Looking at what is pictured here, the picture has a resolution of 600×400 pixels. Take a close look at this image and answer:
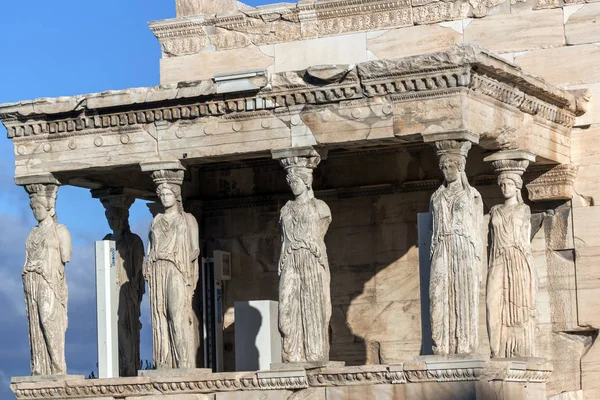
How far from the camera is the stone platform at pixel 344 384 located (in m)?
17.0

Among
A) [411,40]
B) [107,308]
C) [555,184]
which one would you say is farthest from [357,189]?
[107,308]

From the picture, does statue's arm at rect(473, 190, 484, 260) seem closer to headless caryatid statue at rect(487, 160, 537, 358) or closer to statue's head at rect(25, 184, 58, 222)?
headless caryatid statue at rect(487, 160, 537, 358)

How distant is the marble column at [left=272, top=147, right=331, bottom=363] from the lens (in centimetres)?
1783

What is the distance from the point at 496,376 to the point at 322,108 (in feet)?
10.6

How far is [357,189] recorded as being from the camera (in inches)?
826

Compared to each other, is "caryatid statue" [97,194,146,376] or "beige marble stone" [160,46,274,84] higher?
"beige marble stone" [160,46,274,84]

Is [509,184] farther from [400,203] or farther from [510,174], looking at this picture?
[400,203]

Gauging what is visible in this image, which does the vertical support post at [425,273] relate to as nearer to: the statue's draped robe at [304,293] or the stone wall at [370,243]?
the statue's draped robe at [304,293]

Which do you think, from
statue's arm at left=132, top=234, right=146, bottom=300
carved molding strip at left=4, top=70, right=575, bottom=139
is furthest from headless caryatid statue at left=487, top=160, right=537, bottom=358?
statue's arm at left=132, top=234, right=146, bottom=300

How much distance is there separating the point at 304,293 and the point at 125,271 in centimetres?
338

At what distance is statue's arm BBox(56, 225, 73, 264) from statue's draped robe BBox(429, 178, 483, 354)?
4.32 meters

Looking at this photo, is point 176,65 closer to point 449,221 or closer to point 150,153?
point 150,153

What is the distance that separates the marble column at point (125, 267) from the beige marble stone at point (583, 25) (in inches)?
212

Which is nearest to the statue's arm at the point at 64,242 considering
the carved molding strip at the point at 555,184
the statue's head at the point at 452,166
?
the statue's head at the point at 452,166
